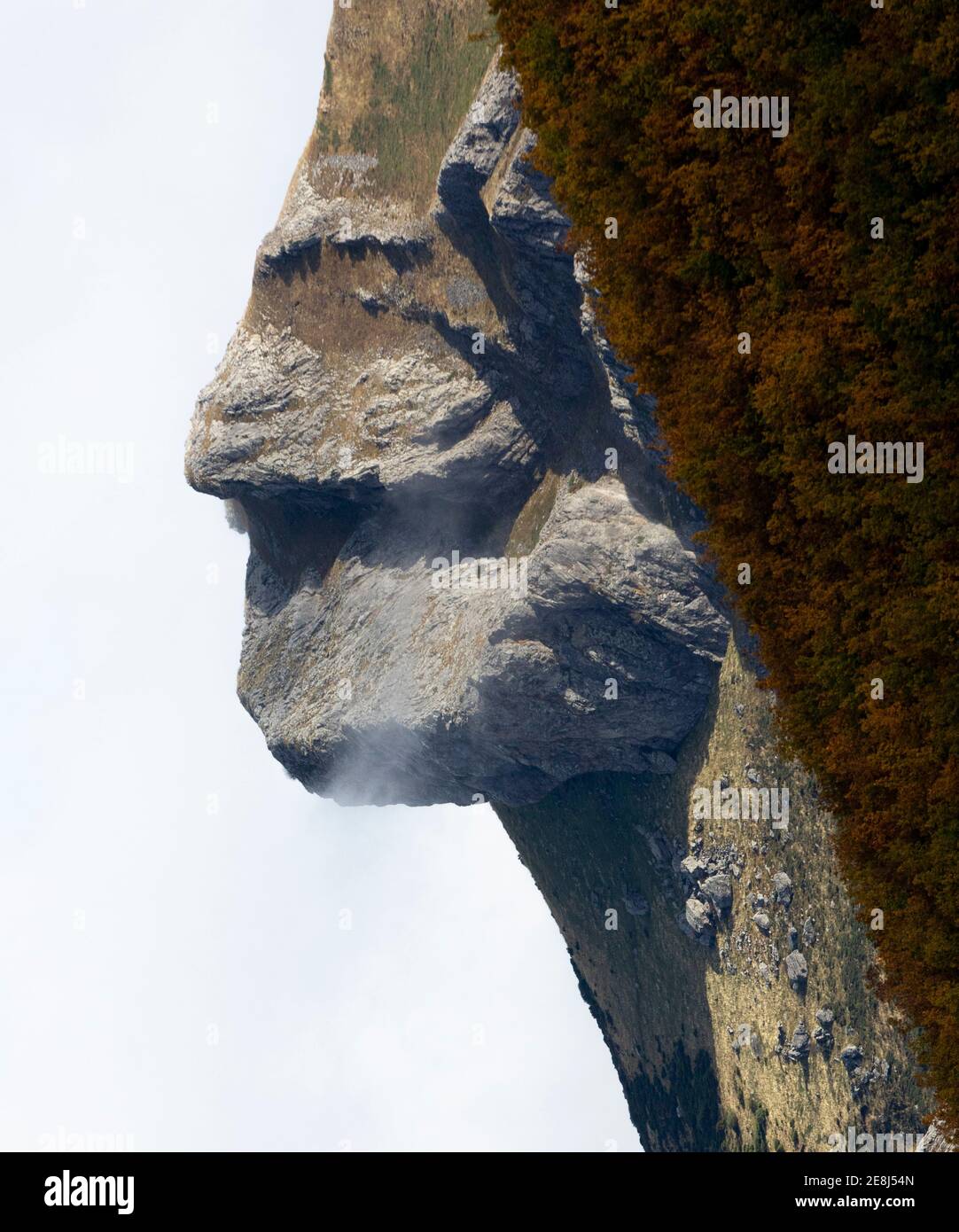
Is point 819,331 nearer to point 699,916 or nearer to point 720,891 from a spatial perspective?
point 720,891

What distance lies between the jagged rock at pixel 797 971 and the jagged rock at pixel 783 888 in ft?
4.12

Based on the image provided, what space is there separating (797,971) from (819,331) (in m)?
17.3

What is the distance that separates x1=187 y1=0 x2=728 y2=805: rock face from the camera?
3431 centimetres

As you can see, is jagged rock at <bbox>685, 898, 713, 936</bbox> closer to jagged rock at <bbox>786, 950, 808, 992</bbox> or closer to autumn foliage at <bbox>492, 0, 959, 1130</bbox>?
jagged rock at <bbox>786, 950, 808, 992</bbox>

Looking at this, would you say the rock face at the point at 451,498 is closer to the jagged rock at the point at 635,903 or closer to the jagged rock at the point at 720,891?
the jagged rock at the point at 720,891

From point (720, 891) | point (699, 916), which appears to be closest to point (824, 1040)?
point (720, 891)

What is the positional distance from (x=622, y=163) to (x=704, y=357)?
13.5ft

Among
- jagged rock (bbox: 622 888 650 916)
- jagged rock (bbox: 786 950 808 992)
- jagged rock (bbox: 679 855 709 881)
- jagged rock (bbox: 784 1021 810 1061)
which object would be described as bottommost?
jagged rock (bbox: 784 1021 810 1061)

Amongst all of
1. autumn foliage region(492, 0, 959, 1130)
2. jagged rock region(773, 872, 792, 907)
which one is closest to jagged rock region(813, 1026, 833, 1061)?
jagged rock region(773, 872, 792, 907)

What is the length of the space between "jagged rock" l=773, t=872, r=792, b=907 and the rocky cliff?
148 millimetres

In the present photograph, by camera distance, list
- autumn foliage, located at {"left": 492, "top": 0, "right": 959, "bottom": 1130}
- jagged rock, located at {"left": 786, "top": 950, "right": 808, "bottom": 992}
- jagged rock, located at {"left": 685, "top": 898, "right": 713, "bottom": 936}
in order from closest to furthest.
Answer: autumn foliage, located at {"left": 492, "top": 0, "right": 959, "bottom": 1130} < jagged rock, located at {"left": 786, "top": 950, "right": 808, "bottom": 992} < jagged rock, located at {"left": 685, "top": 898, "right": 713, "bottom": 936}

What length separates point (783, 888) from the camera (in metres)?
33.5

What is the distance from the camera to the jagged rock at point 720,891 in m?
36.2

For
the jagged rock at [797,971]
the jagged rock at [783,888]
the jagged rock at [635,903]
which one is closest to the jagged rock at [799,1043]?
the jagged rock at [797,971]
